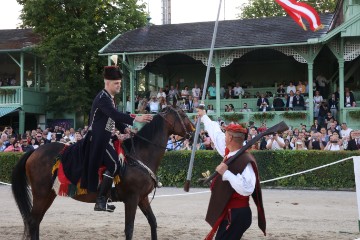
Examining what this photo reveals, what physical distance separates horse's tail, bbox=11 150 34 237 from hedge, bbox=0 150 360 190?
8875 millimetres

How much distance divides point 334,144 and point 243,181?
42.5 ft

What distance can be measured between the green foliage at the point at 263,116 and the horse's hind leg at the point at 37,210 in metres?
16.7

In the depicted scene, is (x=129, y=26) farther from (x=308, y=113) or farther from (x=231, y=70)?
(x=308, y=113)

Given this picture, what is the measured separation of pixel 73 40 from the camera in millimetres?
32156

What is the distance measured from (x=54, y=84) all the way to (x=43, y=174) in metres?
24.9

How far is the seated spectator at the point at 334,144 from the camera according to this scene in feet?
57.4

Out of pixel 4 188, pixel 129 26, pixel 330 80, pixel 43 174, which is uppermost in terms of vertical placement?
pixel 129 26

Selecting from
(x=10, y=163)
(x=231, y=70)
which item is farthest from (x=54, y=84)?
(x=10, y=163)

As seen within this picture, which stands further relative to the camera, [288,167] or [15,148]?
[15,148]

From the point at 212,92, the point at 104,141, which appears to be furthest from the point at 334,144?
the point at 104,141

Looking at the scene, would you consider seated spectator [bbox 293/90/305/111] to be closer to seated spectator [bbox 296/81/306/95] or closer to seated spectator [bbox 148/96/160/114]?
seated spectator [bbox 296/81/306/95]

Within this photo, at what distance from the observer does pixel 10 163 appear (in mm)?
19297

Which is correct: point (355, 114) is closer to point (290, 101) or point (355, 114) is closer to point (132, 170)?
point (290, 101)

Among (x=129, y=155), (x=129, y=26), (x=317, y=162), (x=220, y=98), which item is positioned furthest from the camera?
(x=129, y=26)
